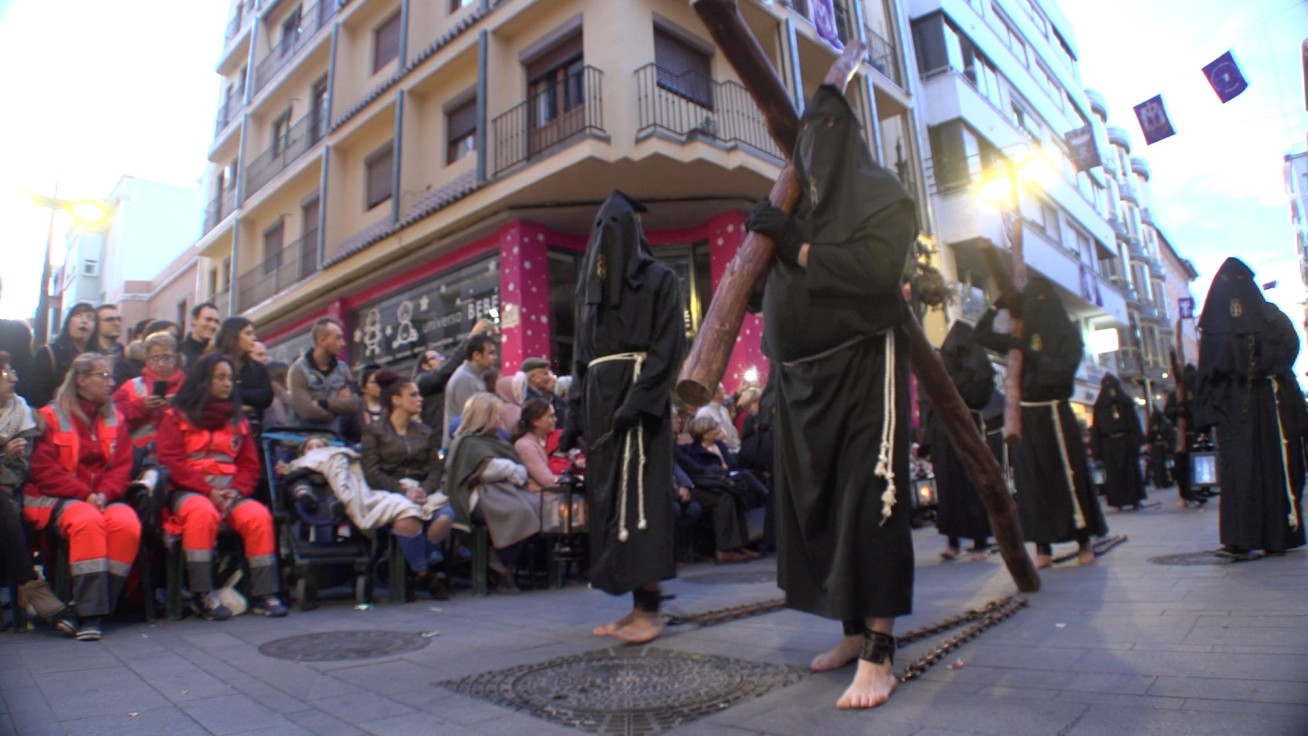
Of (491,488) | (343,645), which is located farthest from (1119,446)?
(343,645)

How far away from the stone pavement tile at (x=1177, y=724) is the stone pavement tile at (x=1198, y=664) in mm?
471

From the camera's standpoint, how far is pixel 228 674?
332 cm

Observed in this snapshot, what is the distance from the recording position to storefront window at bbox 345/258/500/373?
14664 millimetres

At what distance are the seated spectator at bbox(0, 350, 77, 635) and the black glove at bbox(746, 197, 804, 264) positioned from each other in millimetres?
4221

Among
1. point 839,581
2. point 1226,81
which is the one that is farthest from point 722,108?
point 839,581

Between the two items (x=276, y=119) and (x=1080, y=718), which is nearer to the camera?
(x=1080, y=718)

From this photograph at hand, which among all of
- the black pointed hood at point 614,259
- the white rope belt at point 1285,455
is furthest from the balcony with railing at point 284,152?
the white rope belt at point 1285,455

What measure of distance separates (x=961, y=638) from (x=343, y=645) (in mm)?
2878

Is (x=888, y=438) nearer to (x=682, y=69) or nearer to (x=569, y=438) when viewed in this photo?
(x=569, y=438)

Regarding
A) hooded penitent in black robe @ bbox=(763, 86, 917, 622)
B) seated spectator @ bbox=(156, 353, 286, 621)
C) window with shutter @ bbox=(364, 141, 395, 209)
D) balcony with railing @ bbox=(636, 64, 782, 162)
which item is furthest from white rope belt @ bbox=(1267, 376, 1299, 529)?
window with shutter @ bbox=(364, 141, 395, 209)

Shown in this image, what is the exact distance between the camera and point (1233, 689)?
7.88 ft

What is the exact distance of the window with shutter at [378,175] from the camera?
58.2ft

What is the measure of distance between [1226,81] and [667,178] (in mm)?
7809

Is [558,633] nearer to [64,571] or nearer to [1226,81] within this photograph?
[64,571]
